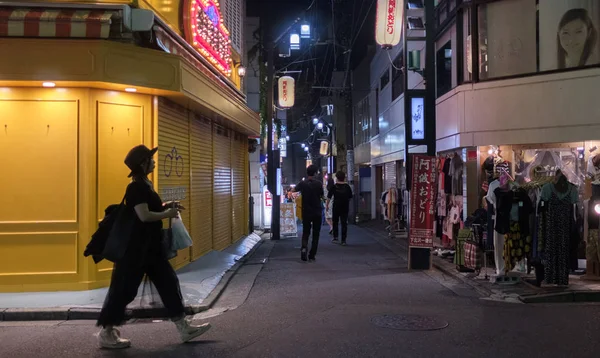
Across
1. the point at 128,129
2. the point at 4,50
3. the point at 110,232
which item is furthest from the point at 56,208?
the point at 110,232

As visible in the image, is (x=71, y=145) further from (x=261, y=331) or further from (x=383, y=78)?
(x=383, y=78)

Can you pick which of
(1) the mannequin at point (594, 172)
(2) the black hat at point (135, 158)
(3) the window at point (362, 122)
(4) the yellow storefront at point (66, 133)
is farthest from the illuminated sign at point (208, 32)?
(3) the window at point (362, 122)

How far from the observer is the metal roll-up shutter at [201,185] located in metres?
10.6

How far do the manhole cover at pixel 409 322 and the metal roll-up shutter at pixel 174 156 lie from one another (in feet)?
14.2

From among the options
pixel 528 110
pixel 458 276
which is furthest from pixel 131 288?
pixel 528 110

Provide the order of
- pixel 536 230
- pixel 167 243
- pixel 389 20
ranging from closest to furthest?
pixel 167 243 → pixel 536 230 → pixel 389 20

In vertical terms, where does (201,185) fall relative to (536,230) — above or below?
above

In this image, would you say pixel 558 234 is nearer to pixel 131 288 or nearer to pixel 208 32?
pixel 131 288

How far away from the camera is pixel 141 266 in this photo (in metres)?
5.31

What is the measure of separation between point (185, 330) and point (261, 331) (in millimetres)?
928

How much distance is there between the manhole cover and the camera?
5.98 m

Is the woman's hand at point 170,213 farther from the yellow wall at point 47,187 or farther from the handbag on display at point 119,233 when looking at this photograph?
the yellow wall at point 47,187

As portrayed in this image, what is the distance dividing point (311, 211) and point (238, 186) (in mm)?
4572

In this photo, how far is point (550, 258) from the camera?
798 centimetres
